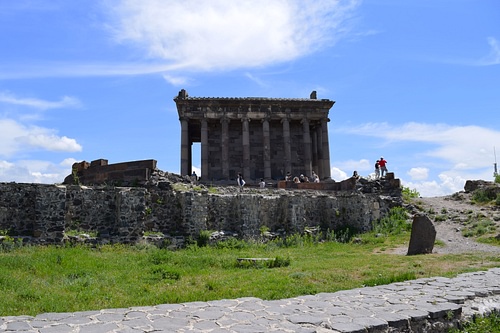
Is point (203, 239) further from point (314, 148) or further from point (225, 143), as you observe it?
point (314, 148)

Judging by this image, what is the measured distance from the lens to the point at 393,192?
2531cm

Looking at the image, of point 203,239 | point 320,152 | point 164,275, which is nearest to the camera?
point 164,275

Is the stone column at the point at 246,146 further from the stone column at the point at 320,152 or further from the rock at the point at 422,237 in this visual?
the rock at the point at 422,237

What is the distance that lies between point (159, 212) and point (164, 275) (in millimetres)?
6980

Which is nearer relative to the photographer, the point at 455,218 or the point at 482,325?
the point at 482,325

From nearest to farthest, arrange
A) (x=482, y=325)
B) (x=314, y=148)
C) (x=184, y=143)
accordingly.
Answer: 1. (x=482, y=325)
2. (x=184, y=143)
3. (x=314, y=148)

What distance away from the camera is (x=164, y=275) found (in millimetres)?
10883

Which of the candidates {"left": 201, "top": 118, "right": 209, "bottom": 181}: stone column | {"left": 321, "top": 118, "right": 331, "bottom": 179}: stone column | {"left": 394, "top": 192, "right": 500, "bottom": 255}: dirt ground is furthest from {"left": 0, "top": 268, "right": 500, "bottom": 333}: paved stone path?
{"left": 321, "top": 118, "right": 331, "bottom": 179}: stone column

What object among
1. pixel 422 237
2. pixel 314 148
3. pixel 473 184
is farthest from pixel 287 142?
pixel 422 237

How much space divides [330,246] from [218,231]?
15.0 ft

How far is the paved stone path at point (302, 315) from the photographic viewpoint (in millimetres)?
5328

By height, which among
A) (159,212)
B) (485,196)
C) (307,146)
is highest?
(307,146)

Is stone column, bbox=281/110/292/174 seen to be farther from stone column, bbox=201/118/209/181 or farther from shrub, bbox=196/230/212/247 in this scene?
shrub, bbox=196/230/212/247

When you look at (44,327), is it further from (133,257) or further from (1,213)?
(1,213)
